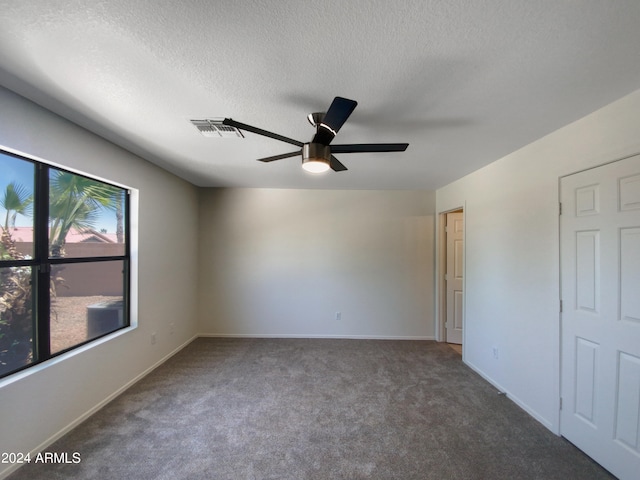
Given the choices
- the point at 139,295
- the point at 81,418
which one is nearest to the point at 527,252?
the point at 139,295

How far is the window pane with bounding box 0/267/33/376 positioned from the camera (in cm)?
159

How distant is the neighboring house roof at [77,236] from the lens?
167 cm

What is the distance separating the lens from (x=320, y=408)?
2.21 m

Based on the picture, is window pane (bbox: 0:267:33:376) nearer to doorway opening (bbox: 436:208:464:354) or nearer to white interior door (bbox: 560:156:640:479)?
white interior door (bbox: 560:156:640:479)

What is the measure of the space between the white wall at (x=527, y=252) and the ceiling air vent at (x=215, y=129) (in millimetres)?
2545

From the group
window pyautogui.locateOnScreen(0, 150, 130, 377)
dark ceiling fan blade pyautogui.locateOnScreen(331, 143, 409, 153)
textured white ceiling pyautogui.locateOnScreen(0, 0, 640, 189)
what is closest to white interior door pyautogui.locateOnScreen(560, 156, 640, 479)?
textured white ceiling pyautogui.locateOnScreen(0, 0, 640, 189)

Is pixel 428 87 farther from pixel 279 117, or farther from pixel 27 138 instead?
pixel 27 138

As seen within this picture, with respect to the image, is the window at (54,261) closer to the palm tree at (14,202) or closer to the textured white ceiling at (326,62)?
the palm tree at (14,202)

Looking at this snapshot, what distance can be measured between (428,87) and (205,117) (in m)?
1.52

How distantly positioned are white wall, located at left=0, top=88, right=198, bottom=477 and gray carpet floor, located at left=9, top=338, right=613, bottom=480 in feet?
0.65

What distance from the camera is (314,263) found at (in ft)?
13.1

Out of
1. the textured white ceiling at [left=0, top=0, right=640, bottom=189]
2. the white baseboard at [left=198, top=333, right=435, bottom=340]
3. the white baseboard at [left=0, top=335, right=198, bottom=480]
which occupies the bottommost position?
the white baseboard at [left=198, top=333, right=435, bottom=340]

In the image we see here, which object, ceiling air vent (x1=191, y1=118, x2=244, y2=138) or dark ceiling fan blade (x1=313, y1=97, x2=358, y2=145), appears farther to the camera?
ceiling air vent (x1=191, y1=118, x2=244, y2=138)

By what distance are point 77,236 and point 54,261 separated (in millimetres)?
285
